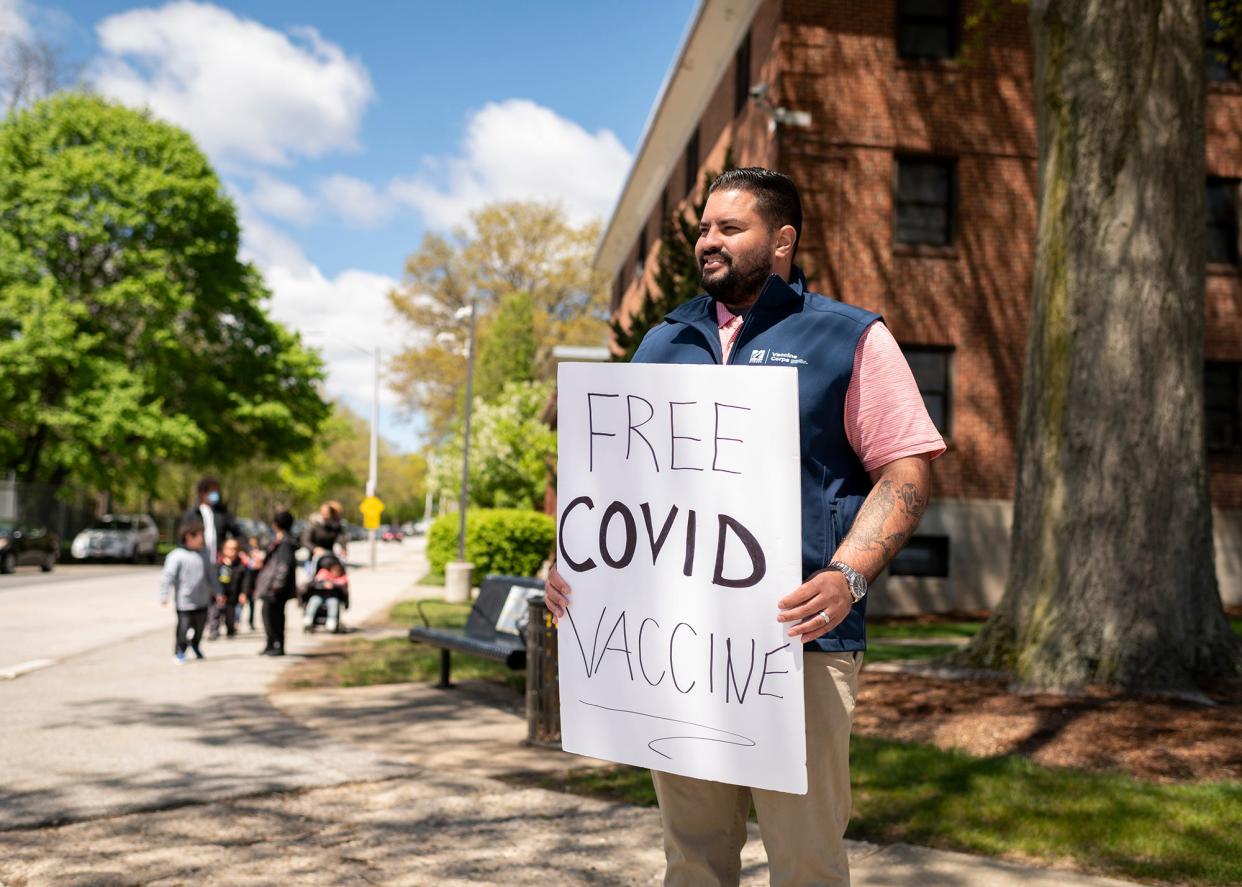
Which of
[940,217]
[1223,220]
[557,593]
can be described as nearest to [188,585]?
[557,593]

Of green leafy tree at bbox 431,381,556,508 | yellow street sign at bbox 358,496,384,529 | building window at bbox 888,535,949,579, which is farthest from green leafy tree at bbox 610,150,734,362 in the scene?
yellow street sign at bbox 358,496,384,529

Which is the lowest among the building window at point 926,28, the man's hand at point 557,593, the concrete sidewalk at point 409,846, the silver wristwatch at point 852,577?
the concrete sidewalk at point 409,846

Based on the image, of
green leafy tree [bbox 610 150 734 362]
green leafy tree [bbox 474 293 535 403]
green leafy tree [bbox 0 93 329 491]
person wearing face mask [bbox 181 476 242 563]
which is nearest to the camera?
person wearing face mask [bbox 181 476 242 563]

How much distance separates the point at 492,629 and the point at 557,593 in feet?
25.0

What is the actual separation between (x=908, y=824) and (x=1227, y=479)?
18.0 metres

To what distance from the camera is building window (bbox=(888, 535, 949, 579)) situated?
1944cm

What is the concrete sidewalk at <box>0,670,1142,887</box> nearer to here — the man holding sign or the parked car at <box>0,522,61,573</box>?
the man holding sign

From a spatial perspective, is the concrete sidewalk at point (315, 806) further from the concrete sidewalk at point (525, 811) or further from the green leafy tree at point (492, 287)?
the green leafy tree at point (492, 287)

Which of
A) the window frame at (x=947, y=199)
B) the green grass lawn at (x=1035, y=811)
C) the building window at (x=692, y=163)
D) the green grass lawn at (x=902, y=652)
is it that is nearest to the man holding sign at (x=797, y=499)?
the green grass lawn at (x=1035, y=811)

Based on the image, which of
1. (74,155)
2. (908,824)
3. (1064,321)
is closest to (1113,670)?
(1064,321)

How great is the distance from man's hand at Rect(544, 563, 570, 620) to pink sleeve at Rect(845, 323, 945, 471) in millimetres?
793

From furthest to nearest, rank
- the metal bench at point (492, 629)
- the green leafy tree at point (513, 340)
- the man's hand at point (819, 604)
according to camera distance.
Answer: the green leafy tree at point (513, 340) → the metal bench at point (492, 629) → the man's hand at point (819, 604)

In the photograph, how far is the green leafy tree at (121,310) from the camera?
34375mm

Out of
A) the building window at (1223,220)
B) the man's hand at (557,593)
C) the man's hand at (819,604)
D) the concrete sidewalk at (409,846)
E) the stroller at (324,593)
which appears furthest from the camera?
the building window at (1223,220)
